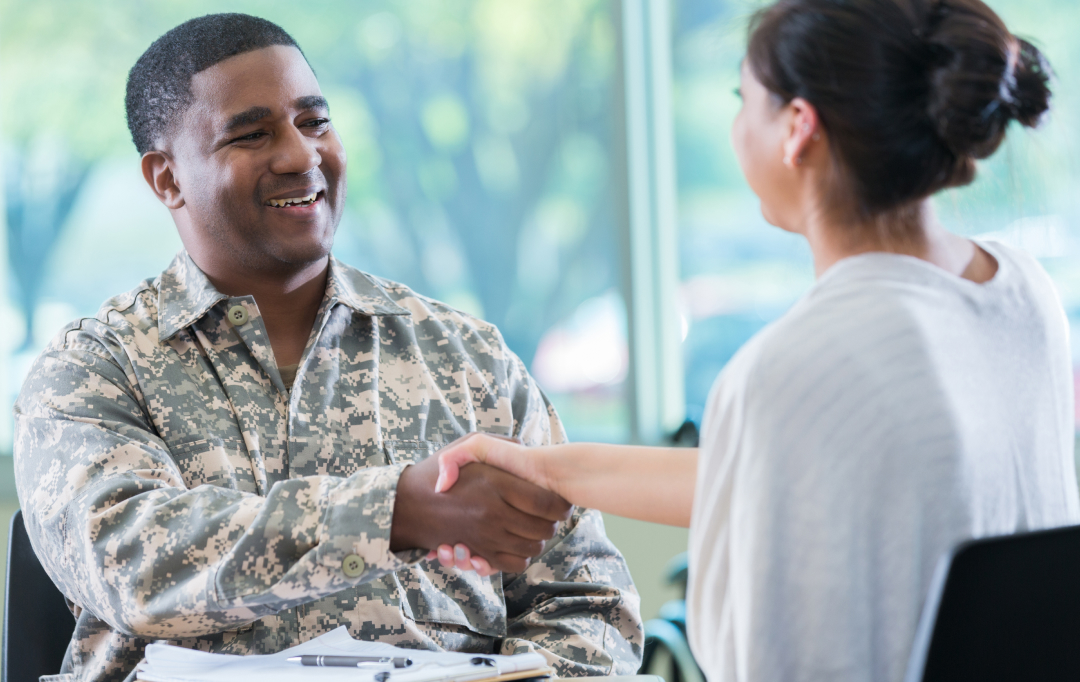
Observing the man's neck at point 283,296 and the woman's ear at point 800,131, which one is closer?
the woman's ear at point 800,131

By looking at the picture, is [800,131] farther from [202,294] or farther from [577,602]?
[202,294]

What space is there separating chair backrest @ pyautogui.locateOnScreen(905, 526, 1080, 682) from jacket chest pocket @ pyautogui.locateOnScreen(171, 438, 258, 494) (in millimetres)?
1072

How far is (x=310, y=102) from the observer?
68.4 inches

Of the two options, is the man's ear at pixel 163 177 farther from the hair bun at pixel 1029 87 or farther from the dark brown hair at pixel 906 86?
the hair bun at pixel 1029 87

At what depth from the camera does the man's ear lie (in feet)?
5.86

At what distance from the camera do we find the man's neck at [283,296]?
1.73 m

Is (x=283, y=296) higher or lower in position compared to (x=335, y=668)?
higher

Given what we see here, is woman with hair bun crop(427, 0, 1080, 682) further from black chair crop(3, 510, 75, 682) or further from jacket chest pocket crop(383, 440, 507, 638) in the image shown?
black chair crop(3, 510, 75, 682)

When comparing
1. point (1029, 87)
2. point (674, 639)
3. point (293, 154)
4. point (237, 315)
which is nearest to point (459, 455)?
point (237, 315)

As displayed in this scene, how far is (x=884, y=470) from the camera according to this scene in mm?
847

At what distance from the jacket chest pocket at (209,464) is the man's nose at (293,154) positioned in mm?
482

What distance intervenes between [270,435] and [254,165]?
467mm

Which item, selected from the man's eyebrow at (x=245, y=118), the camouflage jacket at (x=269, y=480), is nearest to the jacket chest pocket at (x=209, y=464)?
the camouflage jacket at (x=269, y=480)

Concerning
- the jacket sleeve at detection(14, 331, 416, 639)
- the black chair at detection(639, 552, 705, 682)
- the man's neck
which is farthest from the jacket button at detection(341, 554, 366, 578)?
the black chair at detection(639, 552, 705, 682)
